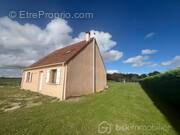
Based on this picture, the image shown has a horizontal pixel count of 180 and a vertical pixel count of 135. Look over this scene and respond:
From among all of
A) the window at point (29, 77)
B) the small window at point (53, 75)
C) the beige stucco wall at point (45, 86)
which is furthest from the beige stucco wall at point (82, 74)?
the window at point (29, 77)

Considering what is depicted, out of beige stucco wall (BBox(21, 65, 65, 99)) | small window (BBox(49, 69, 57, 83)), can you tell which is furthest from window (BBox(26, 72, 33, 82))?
small window (BBox(49, 69, 57, 83))

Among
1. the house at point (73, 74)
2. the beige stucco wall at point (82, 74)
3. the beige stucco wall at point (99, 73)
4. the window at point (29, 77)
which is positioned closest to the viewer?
the house at point (73, 74)

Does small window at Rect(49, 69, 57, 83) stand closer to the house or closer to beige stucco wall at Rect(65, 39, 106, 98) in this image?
the house

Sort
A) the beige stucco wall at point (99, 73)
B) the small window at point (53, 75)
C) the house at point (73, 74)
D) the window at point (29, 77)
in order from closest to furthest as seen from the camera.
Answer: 1. the house at point (73, 74)
2. the small window at point (53, 75)
3. the beige stucco wall at point (99, 73)
4. the window at point (29, 77)

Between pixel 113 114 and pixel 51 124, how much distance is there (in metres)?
2.92

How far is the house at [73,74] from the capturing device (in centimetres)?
1245

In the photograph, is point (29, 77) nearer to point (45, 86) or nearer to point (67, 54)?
point (45, 86)

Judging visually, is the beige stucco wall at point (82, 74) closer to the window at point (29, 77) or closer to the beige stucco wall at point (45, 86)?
the beige stucco wall at point (45, 86)

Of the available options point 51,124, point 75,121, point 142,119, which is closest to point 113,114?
point 142,119

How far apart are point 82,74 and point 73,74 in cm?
116

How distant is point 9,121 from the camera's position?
6602 mm

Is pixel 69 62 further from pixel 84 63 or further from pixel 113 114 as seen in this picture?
pixel 113 114

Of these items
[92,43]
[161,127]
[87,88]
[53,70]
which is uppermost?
[92,43]

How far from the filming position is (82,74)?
542 inches
